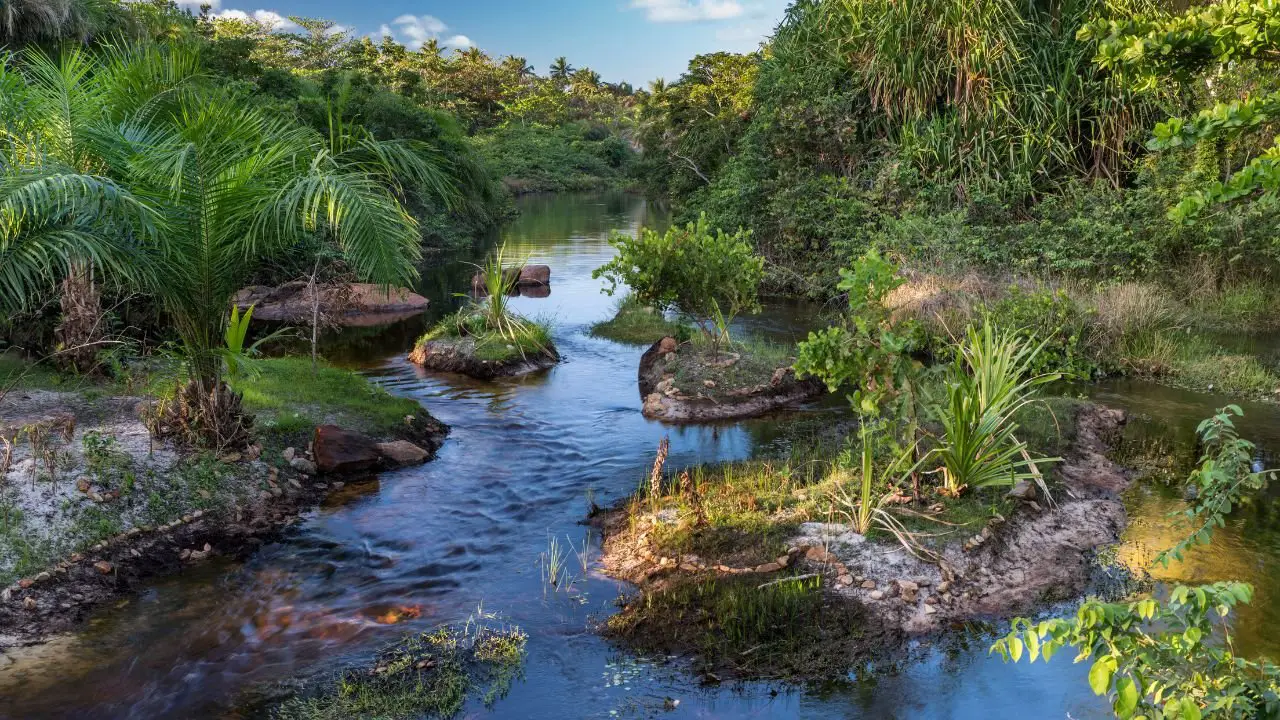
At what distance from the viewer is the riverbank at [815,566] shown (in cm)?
554

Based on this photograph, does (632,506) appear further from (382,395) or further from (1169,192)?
(1169,192)

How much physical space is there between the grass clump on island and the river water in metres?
0.13

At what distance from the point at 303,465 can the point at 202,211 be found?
8.21 feet

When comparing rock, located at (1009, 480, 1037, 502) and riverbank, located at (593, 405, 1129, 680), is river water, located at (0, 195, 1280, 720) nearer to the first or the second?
riverbank, located at (593, 405, 1129, 680)

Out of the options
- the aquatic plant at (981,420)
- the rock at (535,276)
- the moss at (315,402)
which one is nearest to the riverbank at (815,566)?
the aquatic plant at (981,420)

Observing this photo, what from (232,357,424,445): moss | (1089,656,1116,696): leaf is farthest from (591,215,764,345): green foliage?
(1089,656,1116,696): leaf

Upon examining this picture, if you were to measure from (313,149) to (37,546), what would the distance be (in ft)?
12.2

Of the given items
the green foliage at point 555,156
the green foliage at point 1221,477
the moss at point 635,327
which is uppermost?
the green foliage at point 555,156

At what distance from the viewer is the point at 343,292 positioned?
13984 millimetres

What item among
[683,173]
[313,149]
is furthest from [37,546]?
[683,173]

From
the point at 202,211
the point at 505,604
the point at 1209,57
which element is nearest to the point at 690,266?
the point at 202,211

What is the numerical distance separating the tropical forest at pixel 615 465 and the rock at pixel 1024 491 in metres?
0.11

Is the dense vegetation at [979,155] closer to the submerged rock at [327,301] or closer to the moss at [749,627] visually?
the submerged rock at [327,301]

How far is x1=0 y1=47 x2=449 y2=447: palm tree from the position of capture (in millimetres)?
6121
